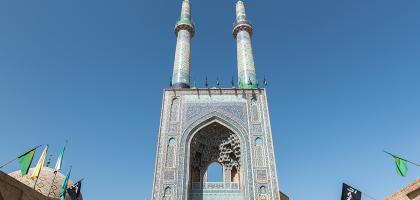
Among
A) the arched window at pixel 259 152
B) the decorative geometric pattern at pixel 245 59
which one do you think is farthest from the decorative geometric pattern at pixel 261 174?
the decorative geometric pattern at pixel 245 59

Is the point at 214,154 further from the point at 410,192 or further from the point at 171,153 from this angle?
the point at 410,192

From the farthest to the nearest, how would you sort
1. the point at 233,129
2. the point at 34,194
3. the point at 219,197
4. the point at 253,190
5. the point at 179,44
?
the point at 179,44 < the point at 233,129 < the point at 219,197 < the point at 253,190 < the point at 34,194

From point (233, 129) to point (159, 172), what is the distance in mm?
3441

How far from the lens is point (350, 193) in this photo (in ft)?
32.1

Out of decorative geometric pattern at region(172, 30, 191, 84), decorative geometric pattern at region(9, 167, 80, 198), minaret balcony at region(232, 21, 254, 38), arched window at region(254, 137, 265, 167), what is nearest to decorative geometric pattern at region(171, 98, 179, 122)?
decorative geometric pattern at region(172, 30, 191, 84)

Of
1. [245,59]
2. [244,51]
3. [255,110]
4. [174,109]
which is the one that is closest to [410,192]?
[255,110]

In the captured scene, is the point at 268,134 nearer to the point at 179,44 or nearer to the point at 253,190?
the point at 253,190

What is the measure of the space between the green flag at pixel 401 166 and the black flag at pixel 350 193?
1384mm

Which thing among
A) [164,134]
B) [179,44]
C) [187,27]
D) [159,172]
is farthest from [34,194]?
[187,27]

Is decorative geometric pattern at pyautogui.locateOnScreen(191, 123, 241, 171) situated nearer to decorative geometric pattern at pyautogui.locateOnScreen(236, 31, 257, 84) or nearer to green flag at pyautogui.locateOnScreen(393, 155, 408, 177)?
decorative geometric pattern at pyautogui.locateOnScreen(236, 31, 257, 84)

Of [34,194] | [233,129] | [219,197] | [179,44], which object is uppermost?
[179,44]

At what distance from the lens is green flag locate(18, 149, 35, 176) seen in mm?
8102

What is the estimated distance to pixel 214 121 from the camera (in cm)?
1267

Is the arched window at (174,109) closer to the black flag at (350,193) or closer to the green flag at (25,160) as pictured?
the green flag at (25,160)
